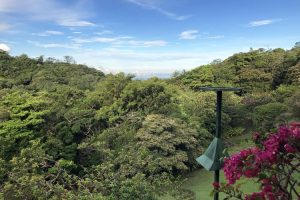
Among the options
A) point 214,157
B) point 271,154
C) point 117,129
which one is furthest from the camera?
point 117,129

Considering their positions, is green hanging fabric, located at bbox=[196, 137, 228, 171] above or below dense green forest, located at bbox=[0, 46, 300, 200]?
above

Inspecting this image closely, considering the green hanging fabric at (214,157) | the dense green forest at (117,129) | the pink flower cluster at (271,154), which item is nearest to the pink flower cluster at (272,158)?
the pink flower cluster at (271,154)

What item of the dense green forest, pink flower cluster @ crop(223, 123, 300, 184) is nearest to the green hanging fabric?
pink flower cluster @ crop(223, 123, 300, 184)

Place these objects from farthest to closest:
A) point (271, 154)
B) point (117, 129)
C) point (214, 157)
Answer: point (117, 129) < point (214, 157) < point (271, 154)

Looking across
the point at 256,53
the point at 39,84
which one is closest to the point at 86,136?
the point at 39,84

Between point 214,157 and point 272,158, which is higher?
point 272,158

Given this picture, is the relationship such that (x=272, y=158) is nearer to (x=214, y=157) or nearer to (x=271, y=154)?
(x=271, y=154)

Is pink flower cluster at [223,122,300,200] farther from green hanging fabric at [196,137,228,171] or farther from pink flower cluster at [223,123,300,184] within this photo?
green hanging fabric at [196,137,228,171]

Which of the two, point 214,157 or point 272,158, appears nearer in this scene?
point 272,158

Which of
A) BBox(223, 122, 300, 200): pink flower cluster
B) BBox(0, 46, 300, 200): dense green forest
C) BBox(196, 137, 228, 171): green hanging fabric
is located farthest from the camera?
BBox(0, 46, 300, 200): dense green forest

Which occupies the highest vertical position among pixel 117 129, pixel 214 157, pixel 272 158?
A: pixel 272 158

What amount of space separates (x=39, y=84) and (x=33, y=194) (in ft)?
57.9

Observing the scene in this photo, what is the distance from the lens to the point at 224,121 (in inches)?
734

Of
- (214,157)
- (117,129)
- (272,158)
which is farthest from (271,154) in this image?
(117,129)
